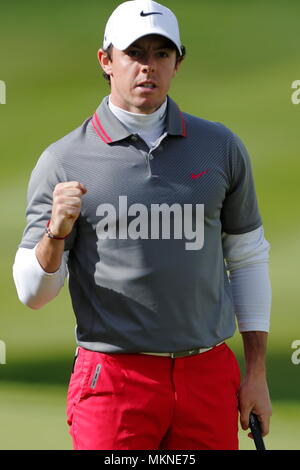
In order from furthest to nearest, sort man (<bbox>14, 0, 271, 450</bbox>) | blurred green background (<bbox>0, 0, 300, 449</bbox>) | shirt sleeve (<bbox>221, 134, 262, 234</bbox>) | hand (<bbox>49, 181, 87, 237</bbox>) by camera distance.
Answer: blurred green background (<bbox>0, 0, 300, 449</bbox>) → shirt sleeve (<bbox>221, 134, 262, 234</bbox>) → man (<bbox>14, 0, 271, 450</bbox>) → hand (<bbox>49, 181, 87, 237</bbox>)

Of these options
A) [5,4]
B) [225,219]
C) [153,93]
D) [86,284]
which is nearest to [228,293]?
[225,219]

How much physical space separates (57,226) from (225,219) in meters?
0.39

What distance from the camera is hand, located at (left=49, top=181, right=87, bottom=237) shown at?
1835 millimetres

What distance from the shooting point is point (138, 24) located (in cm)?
198

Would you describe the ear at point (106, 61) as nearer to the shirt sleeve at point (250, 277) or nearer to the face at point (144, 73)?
the face at point (144, 73)

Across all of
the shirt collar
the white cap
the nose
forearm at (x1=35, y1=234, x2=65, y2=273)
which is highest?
the white cap

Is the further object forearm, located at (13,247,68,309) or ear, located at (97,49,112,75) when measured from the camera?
ear, located at (97,49,112,75)

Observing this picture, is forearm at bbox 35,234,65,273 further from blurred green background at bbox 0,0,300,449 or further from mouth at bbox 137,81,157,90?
blurred green background at bbox 0,0,300,449

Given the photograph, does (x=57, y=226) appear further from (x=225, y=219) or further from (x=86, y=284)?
(x=225, y=219)

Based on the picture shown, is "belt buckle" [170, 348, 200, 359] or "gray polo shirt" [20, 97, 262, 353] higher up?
"gray polo shirt" [20, 97, 262, 353]

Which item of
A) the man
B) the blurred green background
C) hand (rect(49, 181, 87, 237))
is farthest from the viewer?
the blurred green background

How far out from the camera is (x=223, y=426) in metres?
2.00

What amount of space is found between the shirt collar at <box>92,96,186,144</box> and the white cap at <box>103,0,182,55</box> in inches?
4.8

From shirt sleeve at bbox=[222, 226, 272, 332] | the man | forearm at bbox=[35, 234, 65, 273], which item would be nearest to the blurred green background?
shirt sleeve at bbox=[222, 226, 272, 332]
